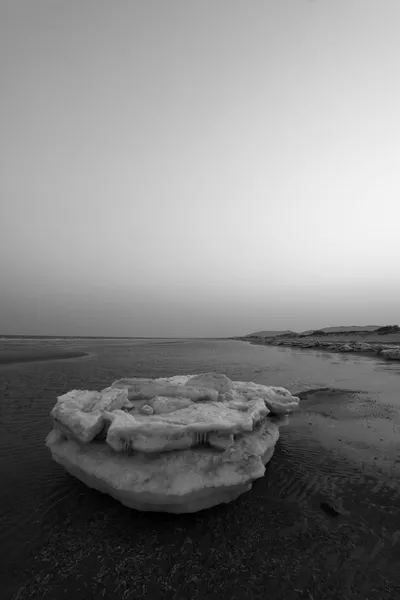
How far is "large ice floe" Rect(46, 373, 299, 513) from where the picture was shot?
468 cm

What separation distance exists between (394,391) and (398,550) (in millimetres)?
13402

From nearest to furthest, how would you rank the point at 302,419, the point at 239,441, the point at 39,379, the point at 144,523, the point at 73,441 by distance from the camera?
the point at 144,523, the point at 239,441, the point at 73,441, the point at 302,419, the point at 39,379

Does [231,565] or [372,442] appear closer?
[231,565]

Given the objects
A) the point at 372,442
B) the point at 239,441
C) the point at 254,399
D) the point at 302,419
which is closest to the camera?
the point at 239,441

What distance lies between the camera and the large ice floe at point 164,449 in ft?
15.4

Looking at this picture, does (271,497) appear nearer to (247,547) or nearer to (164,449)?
(247,547)

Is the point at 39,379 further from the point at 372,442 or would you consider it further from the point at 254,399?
the point at 372,442

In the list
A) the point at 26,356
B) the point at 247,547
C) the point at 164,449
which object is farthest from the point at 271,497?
the point at 26,356

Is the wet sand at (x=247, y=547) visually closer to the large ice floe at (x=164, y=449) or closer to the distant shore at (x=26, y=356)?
the large ice floe at (x=164, y=449)

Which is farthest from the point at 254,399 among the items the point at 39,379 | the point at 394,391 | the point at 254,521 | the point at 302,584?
the point at 39,379

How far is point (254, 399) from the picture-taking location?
24.3 feet

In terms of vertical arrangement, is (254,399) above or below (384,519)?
above

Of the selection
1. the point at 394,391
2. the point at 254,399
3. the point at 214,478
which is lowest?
the point at 394,391

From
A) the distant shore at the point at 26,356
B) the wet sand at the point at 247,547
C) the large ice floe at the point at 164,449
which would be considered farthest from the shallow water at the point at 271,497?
the distant shore at the point at 26,356
